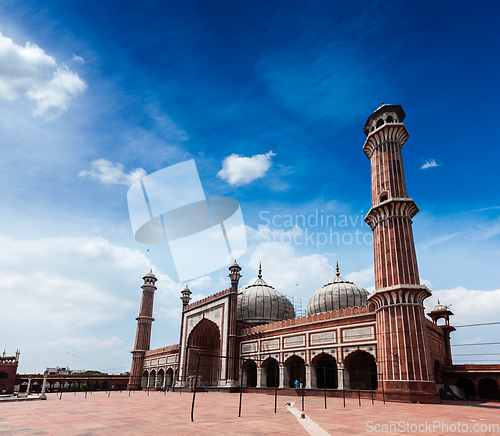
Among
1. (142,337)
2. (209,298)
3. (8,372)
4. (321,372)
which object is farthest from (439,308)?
(8,372)

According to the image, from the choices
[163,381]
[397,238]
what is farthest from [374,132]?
[163,381]

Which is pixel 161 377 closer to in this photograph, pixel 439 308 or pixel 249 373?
pixel 249 373

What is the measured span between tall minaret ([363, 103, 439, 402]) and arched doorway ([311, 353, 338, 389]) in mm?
5777

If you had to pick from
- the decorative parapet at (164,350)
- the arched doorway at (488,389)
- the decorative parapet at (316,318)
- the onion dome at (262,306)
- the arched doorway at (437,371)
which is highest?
the onion dome at (262,306)

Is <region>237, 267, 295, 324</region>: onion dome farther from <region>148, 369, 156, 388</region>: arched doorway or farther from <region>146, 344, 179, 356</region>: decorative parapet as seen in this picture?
<region>148, 369, 156, 388</region>: arched doorway

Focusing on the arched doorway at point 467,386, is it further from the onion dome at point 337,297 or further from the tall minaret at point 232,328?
the tall minaret at point 232,328

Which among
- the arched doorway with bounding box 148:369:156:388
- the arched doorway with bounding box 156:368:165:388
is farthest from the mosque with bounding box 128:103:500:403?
the arched doorway with bounding box 148:369:156:388

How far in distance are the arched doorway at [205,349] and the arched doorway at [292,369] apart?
10067mm

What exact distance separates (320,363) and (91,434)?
23038 mm

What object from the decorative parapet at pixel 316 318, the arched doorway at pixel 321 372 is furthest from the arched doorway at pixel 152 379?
the arched doorway at pixel 321 372

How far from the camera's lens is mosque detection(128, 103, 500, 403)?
20.2 m

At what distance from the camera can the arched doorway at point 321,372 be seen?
26344 mm

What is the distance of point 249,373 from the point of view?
120 feet

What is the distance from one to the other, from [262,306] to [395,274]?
20.4 meters
